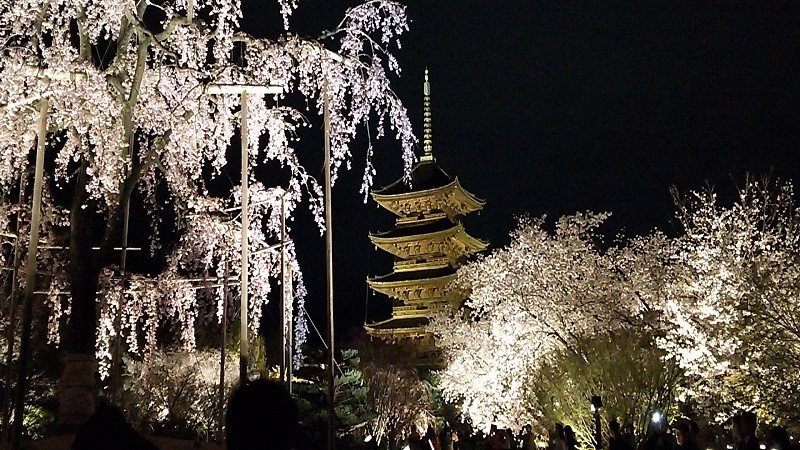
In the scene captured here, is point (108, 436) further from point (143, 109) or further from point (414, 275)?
point (414, 275)

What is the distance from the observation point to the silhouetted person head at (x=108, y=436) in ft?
7.39

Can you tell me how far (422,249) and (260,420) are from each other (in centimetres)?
4051

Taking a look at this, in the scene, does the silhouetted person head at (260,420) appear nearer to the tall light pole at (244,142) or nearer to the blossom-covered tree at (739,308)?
the tall light pole at (244,142)

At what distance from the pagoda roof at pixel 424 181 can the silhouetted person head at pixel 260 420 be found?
4047cm

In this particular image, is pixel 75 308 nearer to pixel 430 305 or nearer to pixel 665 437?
pixel 665 437

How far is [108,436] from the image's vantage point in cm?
227

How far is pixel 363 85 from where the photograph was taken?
11.9m

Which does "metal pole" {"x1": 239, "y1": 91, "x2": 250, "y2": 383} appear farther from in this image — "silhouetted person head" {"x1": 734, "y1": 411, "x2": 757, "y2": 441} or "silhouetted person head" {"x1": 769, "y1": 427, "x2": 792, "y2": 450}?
"silhouetted person head" {"x1": 769, "y1": 427, "x2": 792, "y2": 450}

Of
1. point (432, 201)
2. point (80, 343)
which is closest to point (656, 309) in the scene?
point (80, 343)

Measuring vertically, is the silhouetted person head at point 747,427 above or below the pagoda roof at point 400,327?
below

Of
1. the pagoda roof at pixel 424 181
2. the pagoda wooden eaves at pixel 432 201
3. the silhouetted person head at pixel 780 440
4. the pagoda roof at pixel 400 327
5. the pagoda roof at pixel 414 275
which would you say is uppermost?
the pagoda roof at pixel 424 181

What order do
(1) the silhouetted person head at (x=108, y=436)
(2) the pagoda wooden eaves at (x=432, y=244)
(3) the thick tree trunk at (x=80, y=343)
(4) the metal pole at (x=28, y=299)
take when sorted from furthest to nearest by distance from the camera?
(2) the pagoda wooden eaves at (x=432, y=244)
(3) the thick tree trunk at (x=80, y=343)
(4) the metal pole at (x=28, y=299)
(1) the silhouetted person head at (x=108, y=436)

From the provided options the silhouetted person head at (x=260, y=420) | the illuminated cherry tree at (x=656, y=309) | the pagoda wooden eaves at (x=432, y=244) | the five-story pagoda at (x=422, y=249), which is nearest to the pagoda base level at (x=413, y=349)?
the five-story pagoda at (x=422, y=249)

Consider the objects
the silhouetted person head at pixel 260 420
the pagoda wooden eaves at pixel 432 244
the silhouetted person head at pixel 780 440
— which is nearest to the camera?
the silhouetted person head at pixel 260 420
